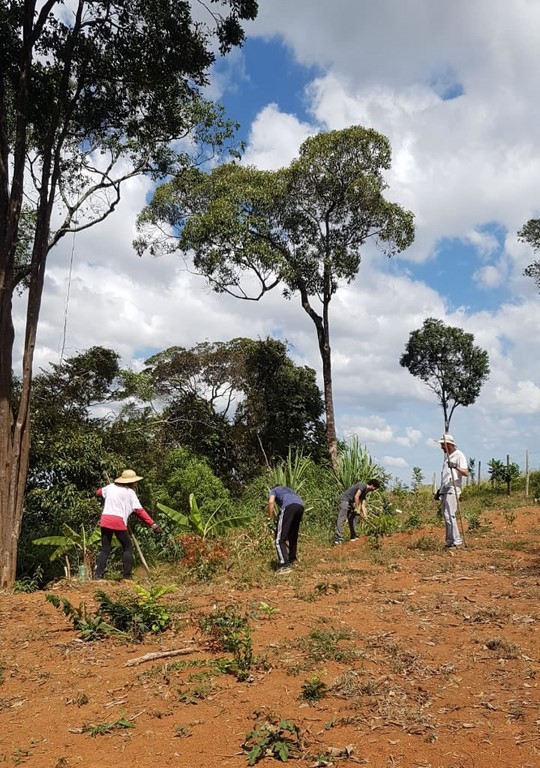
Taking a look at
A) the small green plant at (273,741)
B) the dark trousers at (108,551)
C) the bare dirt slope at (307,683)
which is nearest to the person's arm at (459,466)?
the bare dirt slope at (307,683)

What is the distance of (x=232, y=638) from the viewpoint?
5184mm

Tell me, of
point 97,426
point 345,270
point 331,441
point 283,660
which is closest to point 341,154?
point 345,270

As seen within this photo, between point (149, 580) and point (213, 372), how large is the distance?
43.6 ft

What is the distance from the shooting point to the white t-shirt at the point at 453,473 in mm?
9742

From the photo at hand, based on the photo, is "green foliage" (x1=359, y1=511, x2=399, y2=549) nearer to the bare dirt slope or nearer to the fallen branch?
the bare dirt slope

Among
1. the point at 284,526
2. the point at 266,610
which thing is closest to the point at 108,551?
the point at 284,526

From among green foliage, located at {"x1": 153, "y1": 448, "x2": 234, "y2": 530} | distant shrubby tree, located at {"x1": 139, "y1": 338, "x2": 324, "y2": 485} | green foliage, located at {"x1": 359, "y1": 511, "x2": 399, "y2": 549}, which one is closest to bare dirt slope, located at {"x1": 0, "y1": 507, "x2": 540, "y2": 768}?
green foliage, located at {"x1": 359, "y1": 511, "x2": 399, "y2": 549}

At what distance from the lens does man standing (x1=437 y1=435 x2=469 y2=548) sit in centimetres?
974

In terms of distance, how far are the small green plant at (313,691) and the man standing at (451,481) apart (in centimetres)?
600

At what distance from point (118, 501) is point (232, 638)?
4.29 metres

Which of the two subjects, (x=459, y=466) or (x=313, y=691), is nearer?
(x=313, y=691)

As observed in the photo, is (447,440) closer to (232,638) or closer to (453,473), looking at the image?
(453,473)

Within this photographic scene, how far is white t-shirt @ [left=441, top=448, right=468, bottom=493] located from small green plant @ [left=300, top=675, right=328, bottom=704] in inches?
238

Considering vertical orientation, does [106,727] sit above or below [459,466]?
below
